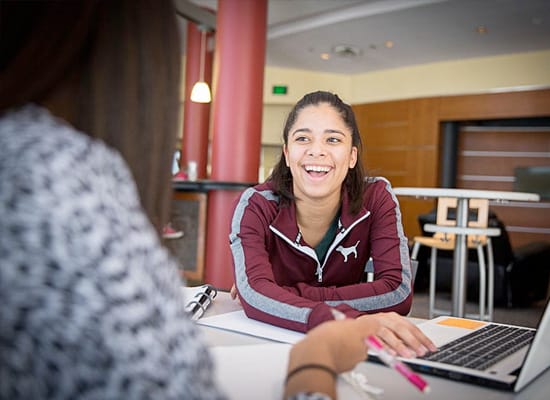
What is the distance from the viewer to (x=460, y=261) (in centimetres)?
346

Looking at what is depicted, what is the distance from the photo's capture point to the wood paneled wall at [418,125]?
27.4 ft

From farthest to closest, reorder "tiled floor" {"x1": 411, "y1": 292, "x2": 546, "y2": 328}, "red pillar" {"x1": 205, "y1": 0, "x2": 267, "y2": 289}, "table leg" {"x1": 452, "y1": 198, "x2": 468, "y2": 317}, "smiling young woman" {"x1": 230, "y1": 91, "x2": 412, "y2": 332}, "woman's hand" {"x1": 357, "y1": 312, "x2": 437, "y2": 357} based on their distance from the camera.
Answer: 1. "red pillar" {"x1": 205, "y1": 0, "x2": 267, "y2": 289}
2. "tiled floor" {"x1": 411, "y1": 292, "x2": 546, "y2": 328}
3. "table leg" {"x1": 452, "y1": 198, "x2": 468, "y2": 317}
4. "smiling young woman" {"x1": 230, "y1": 91, "x2": 412, "y2": 332}
5. "woman's hand" {"x1": 357, "y1": 312, "x2": 437, "y2": 357}

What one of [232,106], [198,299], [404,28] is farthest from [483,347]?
[404,28]

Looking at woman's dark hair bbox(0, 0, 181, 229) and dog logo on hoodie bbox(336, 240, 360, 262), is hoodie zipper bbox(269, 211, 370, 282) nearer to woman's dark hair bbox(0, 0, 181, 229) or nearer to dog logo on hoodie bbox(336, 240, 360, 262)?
dog logo on hoodie bbox(336, 240, 360, 262)

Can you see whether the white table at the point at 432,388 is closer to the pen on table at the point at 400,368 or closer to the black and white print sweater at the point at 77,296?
the pen on table at the point at 400,368

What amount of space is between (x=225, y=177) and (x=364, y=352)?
4.60m

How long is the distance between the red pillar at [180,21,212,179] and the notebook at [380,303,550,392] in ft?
22.4

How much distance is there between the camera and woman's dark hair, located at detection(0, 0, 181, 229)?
53 cm

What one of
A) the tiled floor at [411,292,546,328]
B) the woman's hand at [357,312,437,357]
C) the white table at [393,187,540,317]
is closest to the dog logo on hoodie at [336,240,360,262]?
the woman's hand at [357,312,437,357]

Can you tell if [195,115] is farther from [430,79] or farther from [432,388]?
[432,388]

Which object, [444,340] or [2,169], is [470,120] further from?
[2,169]

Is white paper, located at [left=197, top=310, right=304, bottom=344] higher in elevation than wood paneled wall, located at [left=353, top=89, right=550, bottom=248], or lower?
lower

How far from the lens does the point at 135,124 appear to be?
23.6 inches

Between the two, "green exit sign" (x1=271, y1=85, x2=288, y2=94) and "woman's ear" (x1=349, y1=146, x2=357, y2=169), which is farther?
"green exit sign" (x1=271, y1=85, x2=288, y2=94)
